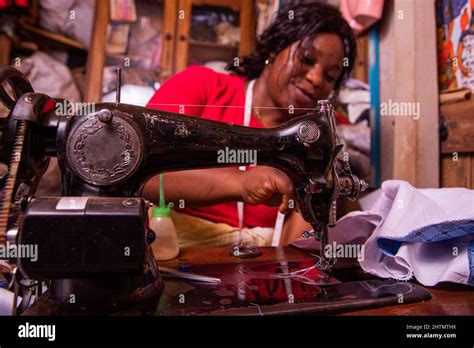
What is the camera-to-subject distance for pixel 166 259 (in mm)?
904

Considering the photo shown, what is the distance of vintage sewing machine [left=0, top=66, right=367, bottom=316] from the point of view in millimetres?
507

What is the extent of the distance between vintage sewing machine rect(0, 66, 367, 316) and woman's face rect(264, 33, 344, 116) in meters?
0.61

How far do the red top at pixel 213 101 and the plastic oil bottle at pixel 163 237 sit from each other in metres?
0.33

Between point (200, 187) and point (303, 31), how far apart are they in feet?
2.52

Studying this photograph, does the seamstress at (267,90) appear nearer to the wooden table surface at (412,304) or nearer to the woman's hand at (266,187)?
the wooden table surface at (412,304)

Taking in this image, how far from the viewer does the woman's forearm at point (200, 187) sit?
87 centimetres

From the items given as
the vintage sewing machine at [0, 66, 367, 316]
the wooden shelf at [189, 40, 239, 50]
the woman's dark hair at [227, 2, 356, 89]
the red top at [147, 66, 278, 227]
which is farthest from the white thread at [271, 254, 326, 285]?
the wooden shelf at [189, 40, 239, 50]

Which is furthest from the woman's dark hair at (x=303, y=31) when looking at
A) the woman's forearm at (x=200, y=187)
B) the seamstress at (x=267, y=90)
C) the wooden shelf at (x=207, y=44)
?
the wooden shelf at (x=207, y=44)

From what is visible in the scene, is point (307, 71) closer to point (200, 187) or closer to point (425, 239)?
point (200, 187)

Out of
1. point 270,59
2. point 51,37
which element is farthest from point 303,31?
point 51,37

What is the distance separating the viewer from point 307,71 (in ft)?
4.26

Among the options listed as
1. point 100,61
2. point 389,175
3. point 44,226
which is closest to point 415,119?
point 389,175

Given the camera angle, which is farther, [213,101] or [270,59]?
[270,59]

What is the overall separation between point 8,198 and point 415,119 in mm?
1239
